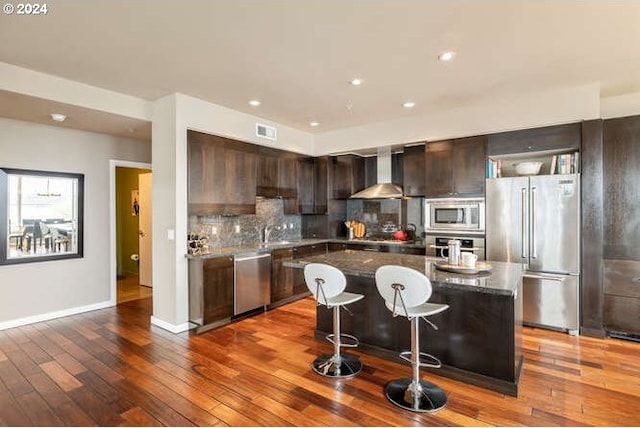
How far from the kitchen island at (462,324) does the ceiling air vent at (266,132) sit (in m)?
2.51

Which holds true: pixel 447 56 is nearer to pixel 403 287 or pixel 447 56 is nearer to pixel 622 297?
pixel 403 287

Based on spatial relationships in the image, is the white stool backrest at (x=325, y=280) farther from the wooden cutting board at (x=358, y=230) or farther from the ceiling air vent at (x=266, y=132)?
the wooden cutting board at (x=358, y=230)

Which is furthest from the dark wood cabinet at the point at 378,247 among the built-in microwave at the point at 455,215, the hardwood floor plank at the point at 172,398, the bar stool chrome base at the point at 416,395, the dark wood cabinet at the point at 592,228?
the hardwood floor plank at the point at 172,398

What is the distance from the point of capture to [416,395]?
2.45 meters

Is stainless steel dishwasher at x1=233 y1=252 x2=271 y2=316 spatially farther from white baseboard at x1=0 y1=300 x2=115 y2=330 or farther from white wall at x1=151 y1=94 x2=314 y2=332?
white baseboard at x1=0 y1=300 x2=115 y2=330

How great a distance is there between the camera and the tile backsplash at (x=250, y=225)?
15.4 ft

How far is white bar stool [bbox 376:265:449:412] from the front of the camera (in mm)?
2281

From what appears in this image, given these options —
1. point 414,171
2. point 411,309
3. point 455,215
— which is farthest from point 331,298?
point 414,171

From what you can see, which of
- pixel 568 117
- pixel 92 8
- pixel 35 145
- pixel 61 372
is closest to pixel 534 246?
pixel 568 117

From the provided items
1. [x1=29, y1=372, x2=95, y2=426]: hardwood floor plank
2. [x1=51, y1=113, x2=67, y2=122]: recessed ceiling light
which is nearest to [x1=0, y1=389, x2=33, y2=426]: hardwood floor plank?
[x1=29, y1=372, x2=95, y2=426]: hardwood floor plank

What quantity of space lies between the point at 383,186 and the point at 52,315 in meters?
5.14

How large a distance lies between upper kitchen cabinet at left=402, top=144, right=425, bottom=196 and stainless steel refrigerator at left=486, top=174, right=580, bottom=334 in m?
1.13

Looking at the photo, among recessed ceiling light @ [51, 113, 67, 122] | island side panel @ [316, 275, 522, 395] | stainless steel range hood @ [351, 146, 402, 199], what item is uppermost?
recessed ceiling light @ [51, 113, 67, 122]

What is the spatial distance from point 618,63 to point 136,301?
676 cm
